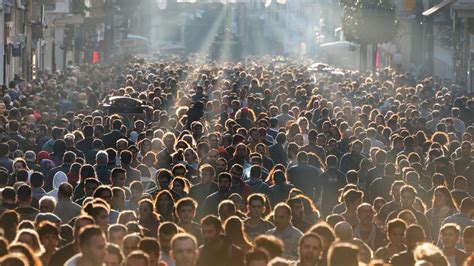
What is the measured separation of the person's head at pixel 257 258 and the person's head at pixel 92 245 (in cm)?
123

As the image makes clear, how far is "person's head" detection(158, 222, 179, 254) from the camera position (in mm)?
13523

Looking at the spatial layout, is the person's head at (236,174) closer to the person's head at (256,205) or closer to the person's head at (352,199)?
the person's head at (352,199)

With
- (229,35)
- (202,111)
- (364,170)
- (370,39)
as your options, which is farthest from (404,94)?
(229,35)

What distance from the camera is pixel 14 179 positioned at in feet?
66.2

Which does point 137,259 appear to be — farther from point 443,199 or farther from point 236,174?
point 236,174

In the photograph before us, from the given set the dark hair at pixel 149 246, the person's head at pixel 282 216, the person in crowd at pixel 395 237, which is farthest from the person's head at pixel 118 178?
the dark hair at pixel 149 246

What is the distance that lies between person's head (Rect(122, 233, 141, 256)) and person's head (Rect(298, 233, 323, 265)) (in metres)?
1.58

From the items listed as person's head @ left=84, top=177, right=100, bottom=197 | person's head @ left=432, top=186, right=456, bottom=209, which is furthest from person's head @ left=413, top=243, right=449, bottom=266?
person's head @ left=84, top=177, right=100, bottom=197

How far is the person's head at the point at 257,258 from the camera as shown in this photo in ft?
36.2

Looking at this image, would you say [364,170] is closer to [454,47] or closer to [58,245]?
[58,245]

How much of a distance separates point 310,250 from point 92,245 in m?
1.62

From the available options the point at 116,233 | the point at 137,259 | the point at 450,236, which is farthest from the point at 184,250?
the point at 450,236

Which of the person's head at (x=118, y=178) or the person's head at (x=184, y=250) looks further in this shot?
the person's head at (x=118, y=178)

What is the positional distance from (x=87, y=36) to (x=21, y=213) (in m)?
78.3
